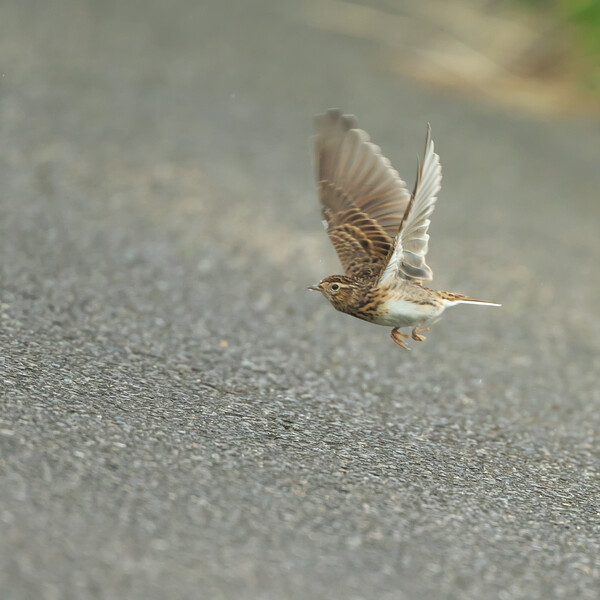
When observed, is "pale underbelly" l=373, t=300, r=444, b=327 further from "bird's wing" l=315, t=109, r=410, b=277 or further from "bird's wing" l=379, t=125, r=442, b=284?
"bird's wing" l=315, t=109, r=410, b=277

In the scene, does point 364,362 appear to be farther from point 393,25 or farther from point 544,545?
point 393,25

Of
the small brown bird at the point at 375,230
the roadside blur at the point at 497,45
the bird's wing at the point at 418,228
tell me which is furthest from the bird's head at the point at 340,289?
the roadside blur at the point at 497,45

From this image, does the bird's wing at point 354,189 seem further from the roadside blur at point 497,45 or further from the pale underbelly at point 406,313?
the roadside blur at point 497,45

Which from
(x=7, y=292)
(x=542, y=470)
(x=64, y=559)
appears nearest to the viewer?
(x=64, y=559)

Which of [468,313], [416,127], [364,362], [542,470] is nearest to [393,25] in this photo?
[416,127]

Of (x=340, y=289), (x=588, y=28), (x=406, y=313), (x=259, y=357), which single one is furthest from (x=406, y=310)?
(x=588, y=28)

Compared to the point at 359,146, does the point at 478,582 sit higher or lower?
lower

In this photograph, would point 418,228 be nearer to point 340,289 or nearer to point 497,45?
point 340,289
